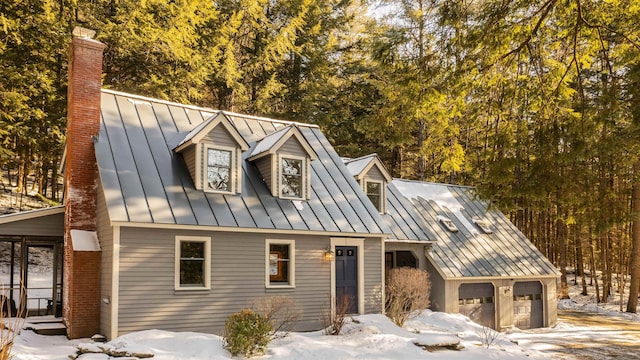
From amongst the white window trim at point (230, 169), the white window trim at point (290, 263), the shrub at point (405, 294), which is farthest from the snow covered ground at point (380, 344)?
the white window trim at point (230, 169)

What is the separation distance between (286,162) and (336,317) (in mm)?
4907

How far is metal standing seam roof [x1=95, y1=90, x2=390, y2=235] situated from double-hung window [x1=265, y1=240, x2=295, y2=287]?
0.62 metres

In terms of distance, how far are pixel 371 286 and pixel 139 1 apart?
15.3 meters

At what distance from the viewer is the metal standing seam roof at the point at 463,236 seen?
19.8 m

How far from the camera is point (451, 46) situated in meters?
10.3

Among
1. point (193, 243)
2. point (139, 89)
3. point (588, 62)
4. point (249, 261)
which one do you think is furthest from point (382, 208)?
point (139, 89)

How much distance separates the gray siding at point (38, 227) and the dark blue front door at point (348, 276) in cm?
805

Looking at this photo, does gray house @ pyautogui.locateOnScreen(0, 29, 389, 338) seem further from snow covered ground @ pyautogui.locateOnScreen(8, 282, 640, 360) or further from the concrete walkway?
the concrete walkway

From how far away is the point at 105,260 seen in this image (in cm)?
1297

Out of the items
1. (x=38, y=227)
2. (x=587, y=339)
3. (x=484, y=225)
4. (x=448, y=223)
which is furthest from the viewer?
(x=484, y=225)

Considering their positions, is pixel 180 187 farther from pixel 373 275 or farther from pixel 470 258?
pixel 470 258

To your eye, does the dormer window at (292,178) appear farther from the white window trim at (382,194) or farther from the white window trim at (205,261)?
the white window trim at (382,194)

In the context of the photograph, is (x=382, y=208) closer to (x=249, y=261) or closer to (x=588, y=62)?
(x=249, y=261)

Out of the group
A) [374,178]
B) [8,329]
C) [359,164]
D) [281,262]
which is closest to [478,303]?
[374,178]
